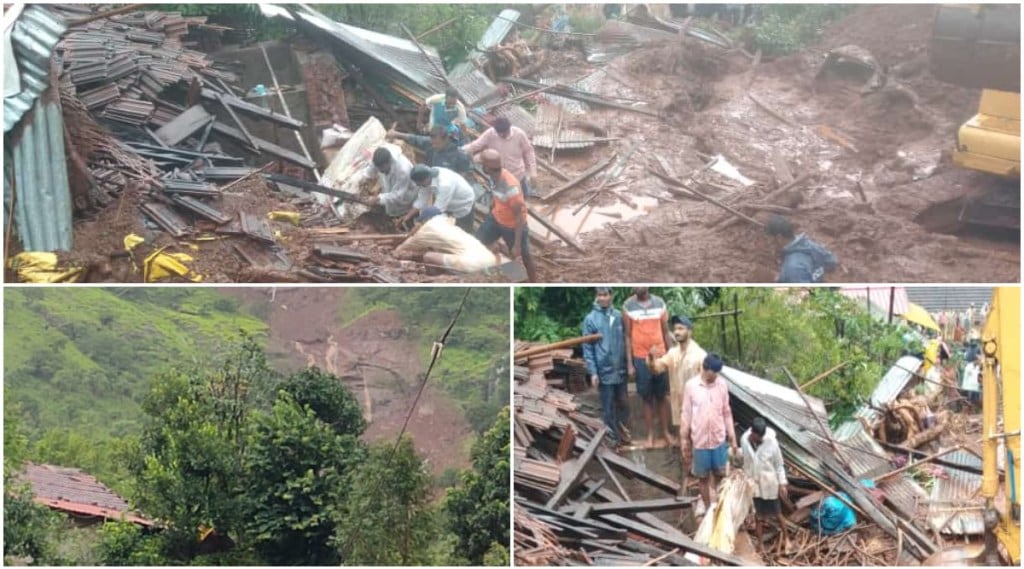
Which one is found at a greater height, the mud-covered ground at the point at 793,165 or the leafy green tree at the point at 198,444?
the mud-covered ground at the point at 793,165

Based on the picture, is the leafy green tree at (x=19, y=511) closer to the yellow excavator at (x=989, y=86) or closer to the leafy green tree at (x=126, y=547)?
the leafy green tree at (x=126, y=547)

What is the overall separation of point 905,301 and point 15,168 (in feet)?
20.6

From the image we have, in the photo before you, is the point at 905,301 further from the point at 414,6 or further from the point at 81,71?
the point at 81,71

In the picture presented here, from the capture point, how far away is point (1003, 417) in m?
9.48

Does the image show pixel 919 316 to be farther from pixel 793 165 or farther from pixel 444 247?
pixel 444 247

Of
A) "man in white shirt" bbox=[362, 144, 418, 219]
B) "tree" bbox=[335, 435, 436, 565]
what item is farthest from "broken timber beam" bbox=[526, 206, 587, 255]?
"tree" bbox=[335, 435, 436, 565]

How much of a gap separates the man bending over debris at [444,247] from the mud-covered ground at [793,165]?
485mm

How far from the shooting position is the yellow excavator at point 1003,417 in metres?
9.35

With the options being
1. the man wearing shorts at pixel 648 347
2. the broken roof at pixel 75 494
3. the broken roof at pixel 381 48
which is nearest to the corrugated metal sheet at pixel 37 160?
the broken roof at pixel 75 494

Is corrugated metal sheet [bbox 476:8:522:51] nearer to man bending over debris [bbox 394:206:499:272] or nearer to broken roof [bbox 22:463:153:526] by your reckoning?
man bending over debris [bbox 394:206:499:272]

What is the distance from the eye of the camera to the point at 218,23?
1139 centimetres

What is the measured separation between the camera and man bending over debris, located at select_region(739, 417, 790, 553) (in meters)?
9.88

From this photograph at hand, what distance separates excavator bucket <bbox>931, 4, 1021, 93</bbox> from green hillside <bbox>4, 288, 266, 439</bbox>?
17.4ft

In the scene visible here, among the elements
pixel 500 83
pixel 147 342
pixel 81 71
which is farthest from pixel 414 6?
pixel 147 342
